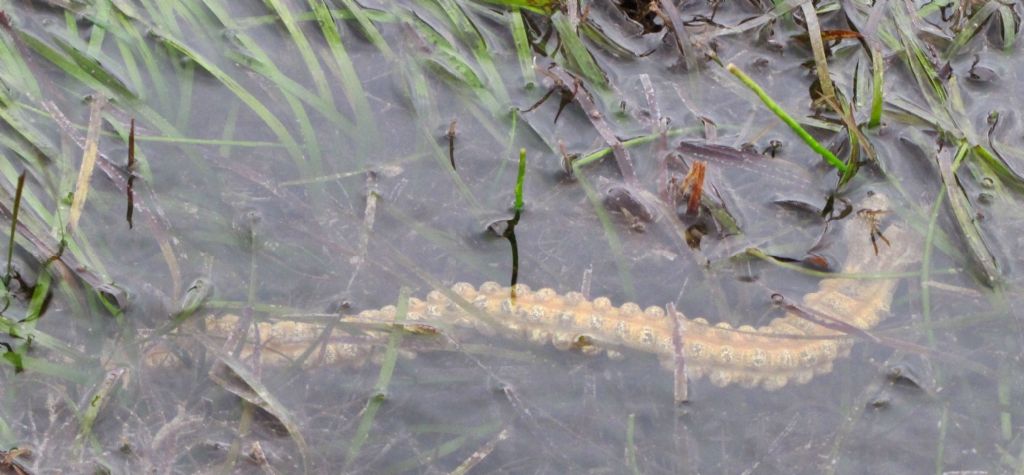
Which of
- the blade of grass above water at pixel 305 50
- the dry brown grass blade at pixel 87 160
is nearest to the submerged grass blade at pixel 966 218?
the blade of grass above water at pixel 305 50

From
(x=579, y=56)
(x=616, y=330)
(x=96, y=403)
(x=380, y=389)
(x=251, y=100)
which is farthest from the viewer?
(x=579, y=56)

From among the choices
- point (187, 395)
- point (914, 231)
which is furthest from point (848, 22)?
point (187, 395)

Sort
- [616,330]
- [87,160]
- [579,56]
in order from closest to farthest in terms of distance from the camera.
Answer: [616,330] → [87,160] → [579,56]

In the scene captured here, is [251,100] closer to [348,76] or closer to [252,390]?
[348,76]

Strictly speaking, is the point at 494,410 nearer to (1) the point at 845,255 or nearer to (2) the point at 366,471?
(2) the point at 366,471

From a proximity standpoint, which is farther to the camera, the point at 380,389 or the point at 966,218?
the point at 966,218

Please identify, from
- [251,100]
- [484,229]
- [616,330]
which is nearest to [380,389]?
[484,229]
